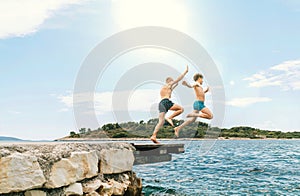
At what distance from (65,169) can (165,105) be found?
210 inches

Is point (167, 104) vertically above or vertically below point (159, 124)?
above

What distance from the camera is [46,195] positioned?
684cm

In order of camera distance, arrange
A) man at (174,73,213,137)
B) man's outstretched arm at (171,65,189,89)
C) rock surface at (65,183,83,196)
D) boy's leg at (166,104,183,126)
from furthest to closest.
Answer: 1. boy's leg at (166,104,183,126)
2. man at (174,73,213,137)
3. man's outstretched arm at (171,65,189,89)
4. rock surface at (65,183,83,196)

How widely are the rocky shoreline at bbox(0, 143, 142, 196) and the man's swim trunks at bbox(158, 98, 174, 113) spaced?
8.87 ft

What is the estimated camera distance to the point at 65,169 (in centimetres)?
720

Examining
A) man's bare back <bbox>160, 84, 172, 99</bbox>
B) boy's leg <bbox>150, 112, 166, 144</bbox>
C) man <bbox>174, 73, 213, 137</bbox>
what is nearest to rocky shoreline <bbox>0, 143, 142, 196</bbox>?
boy's leg <bbox>150, 112, 166, 144</bbox>

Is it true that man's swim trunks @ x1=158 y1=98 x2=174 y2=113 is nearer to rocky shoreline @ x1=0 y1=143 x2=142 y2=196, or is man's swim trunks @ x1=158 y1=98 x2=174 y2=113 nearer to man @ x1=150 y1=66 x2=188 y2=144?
man @ x1=150 y1=66 x2=188 y2=144

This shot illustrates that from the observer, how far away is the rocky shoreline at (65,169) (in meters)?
6.29

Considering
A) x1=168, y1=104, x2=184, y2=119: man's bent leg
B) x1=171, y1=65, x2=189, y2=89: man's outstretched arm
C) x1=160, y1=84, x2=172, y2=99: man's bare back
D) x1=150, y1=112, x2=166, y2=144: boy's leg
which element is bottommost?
x1=150, y1=112, x2=166, y2=144: boy's leg

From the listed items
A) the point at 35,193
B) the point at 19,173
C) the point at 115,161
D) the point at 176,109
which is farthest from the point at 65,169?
the point at 176,109

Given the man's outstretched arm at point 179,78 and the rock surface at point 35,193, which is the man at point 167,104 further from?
the rock surface at point 35,193

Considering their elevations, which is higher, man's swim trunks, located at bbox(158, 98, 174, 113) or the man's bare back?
the man's bare back

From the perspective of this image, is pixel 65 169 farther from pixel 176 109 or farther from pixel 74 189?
pixel 176 109

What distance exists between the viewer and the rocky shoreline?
20.6 ft
